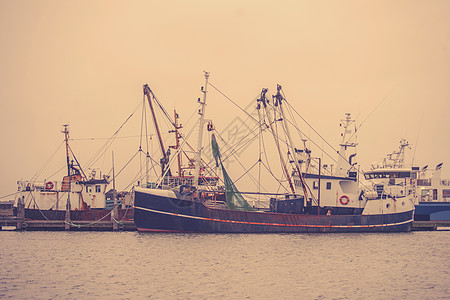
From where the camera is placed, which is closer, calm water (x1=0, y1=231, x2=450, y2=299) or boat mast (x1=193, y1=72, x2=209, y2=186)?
calm water (x1=0, y1=231, x2=450, y2=299)

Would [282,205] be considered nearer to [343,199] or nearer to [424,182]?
[343,199]

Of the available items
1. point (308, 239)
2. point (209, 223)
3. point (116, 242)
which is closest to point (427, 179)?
point (308, 239)

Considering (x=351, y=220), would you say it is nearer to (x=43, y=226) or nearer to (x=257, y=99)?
(x=257, y=99)

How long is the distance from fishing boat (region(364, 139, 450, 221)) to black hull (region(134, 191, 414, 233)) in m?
20.3

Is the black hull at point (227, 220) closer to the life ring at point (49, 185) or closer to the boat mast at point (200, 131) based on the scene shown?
the boat mast at point (200, 131)

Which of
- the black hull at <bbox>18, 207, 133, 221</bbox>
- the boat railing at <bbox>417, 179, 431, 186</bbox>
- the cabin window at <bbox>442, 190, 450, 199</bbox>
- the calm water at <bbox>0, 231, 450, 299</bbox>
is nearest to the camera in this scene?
the calm water at <bbox>0, 231, 450, 299</bbox>

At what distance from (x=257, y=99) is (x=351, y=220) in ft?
54.3

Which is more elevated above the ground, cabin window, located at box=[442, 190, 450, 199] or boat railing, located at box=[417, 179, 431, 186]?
boat railing, located at box=[417, 179, 431, 186]

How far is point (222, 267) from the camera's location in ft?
133

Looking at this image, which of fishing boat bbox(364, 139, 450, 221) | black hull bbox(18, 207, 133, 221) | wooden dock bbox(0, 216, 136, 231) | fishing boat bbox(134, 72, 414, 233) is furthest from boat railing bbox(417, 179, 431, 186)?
wooden dock bbox(0, 216, 136, 231)

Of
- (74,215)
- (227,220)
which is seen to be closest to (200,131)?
(227,220)

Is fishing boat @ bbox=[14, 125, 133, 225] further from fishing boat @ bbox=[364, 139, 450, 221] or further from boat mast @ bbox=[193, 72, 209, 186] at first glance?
fishing boat @ bbox=[364, 139, 450, 221]

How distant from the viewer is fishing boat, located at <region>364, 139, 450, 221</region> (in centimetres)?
8556

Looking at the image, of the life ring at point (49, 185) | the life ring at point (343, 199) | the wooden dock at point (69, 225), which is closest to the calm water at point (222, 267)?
the life ring at point (343, 199)
